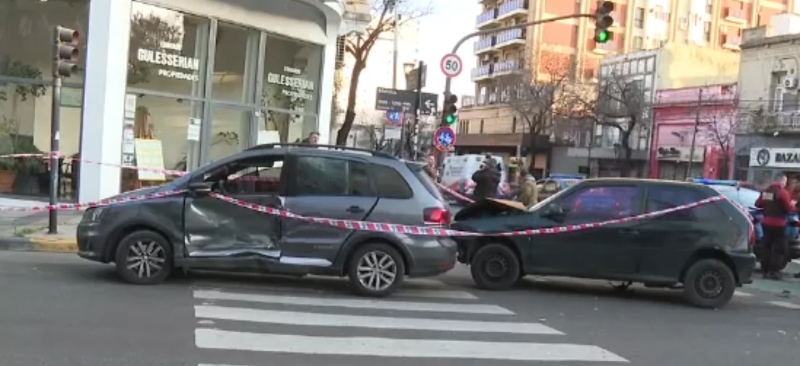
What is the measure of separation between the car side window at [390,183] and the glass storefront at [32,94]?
380 inches

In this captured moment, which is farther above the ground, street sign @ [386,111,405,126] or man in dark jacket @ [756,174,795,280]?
street sign @ [386,111,405,126]

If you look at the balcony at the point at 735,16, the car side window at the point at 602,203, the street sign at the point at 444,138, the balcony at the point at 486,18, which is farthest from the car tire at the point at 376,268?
the balcony at the point at 735,16

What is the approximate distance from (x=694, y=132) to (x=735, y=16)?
34.0 m

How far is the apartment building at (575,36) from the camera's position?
68.2 m

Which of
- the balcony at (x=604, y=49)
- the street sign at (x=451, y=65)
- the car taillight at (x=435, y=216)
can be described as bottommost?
the car taillight at (x=435, y=216)

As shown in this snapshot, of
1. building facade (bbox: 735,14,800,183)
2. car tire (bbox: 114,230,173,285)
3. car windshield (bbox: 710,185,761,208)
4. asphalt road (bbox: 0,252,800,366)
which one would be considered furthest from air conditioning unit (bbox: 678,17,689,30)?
car tire (bbox: 114,230,173,285)

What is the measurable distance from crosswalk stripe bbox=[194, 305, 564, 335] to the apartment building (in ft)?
189

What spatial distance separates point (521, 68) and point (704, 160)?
22192 mm

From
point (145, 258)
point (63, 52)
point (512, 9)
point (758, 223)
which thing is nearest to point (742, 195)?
point (758, 223)

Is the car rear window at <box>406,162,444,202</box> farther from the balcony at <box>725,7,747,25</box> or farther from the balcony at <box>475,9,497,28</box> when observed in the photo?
the balcony at <box>725,7,747,25</box>

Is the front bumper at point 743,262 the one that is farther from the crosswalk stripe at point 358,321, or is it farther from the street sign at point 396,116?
the street sign at point 396,116

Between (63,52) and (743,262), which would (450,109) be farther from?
(743,262)

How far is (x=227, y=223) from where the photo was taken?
360 inches

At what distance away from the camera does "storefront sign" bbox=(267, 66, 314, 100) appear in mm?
20172
